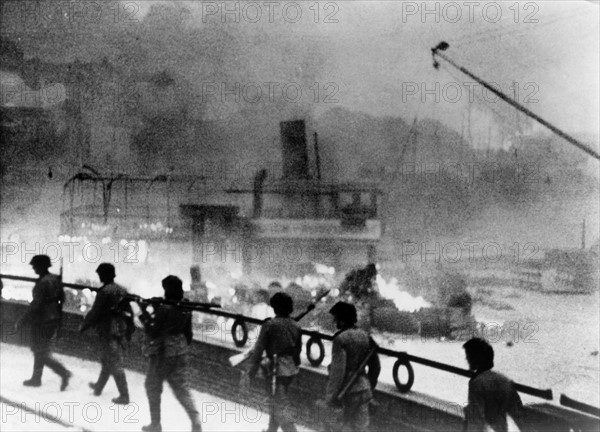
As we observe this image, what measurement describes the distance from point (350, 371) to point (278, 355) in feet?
2.85

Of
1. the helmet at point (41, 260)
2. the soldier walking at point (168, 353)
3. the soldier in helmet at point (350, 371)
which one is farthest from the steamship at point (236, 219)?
the soldier in helmet at point (350, 371)

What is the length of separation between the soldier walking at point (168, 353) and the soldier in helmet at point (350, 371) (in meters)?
1.68

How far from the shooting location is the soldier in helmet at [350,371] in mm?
5109

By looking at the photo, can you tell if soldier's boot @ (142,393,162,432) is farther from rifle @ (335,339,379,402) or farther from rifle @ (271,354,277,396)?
rifle @ (335,339,379,402)

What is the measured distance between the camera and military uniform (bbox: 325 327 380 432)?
5105mm

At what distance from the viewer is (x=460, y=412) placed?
17.2ft

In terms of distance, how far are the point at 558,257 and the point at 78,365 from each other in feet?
88.9

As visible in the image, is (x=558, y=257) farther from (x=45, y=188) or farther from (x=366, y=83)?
(x=45, y=188)

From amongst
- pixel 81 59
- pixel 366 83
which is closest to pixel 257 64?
pixel 366 83

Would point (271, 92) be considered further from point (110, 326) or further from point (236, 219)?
point (110, 326)

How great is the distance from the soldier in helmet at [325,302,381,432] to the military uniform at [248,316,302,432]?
0.66 meters

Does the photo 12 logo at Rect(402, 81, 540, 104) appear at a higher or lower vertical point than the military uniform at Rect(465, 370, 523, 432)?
higher

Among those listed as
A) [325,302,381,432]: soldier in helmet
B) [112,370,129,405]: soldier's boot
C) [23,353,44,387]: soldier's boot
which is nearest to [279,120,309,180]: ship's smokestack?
[23,353,44,387]: soldier's boot

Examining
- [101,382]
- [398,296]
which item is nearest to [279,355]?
[101,382]
